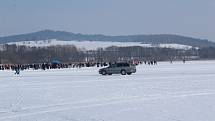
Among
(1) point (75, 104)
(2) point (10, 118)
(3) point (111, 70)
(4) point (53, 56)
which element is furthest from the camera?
(4) point (53, 56)

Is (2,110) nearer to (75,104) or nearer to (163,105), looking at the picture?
(75,104)

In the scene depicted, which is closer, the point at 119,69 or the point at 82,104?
the point at 82,104

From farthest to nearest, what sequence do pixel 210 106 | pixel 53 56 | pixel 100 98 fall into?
pixel 53 56, pixel 100 98, pixel 210 106

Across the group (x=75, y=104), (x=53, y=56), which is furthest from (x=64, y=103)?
Answer: (x=53, y=56)

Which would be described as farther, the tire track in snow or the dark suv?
the dark suv

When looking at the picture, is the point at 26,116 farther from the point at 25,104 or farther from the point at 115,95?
the point at 115,95

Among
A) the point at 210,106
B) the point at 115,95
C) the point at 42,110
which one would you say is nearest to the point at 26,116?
the point at 42,110

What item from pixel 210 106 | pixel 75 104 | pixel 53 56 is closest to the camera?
pixel 210 106

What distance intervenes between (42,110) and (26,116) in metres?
1.79

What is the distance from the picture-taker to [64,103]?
20578 millimetres

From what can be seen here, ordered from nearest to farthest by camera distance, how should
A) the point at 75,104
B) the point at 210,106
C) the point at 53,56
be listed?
1. the point at 210,106
2. the point at 75,104
3. the point at 53,56

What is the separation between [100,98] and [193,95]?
14.1 ft

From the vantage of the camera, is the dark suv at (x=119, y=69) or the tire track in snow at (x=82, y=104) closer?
the tire track in snow at (x=82, y=104)

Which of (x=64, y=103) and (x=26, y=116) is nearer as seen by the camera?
(x=26, y=116)
